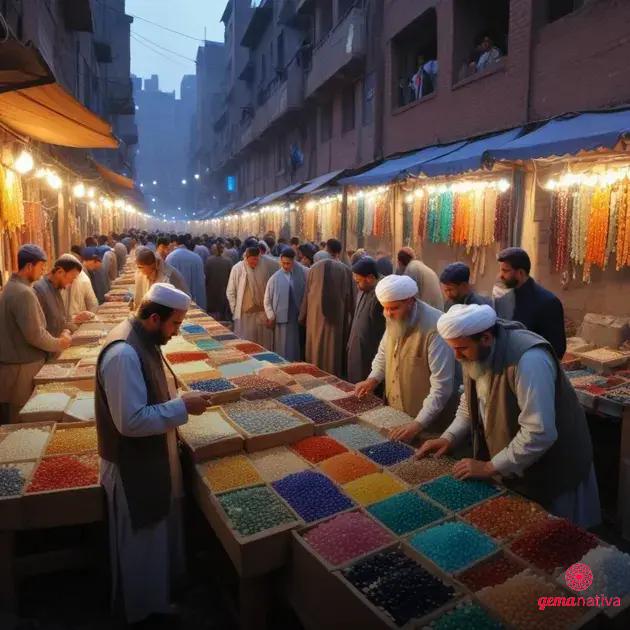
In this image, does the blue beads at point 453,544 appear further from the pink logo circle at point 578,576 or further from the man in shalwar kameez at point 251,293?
the man in shalwar kameez at point 251,293

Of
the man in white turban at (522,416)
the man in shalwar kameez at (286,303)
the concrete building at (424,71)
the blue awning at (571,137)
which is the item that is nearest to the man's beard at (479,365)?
the man in white turban at (522,416)

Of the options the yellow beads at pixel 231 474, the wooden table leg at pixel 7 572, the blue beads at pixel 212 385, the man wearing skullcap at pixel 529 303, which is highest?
the man wearing skullcap at pixel 529 303

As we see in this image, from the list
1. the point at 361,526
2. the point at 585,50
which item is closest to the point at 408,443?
the point at 361,526

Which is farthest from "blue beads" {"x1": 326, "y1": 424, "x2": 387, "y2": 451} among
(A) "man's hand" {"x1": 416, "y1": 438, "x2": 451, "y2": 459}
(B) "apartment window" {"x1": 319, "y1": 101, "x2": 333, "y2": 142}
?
(B) "apartment window" {"x1": 319, "y1": 101, "x2": 333, "y2": 142}

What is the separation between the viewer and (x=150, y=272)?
23.5 feet

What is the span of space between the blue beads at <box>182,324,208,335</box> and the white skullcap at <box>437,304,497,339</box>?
4.58 meters

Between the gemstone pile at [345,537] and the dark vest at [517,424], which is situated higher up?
the dark vest at [517,424]

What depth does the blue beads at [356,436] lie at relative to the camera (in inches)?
136

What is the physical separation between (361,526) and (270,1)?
99.9 ft

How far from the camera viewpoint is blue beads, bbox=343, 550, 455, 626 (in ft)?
6.58

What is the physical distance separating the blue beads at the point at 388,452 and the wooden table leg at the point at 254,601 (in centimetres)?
97

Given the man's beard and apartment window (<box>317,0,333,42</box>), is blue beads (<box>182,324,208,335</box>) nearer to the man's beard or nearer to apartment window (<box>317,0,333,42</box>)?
the man's beard

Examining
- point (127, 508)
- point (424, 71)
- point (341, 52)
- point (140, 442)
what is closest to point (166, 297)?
point (140, 442)

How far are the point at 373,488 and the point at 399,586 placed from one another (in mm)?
766
